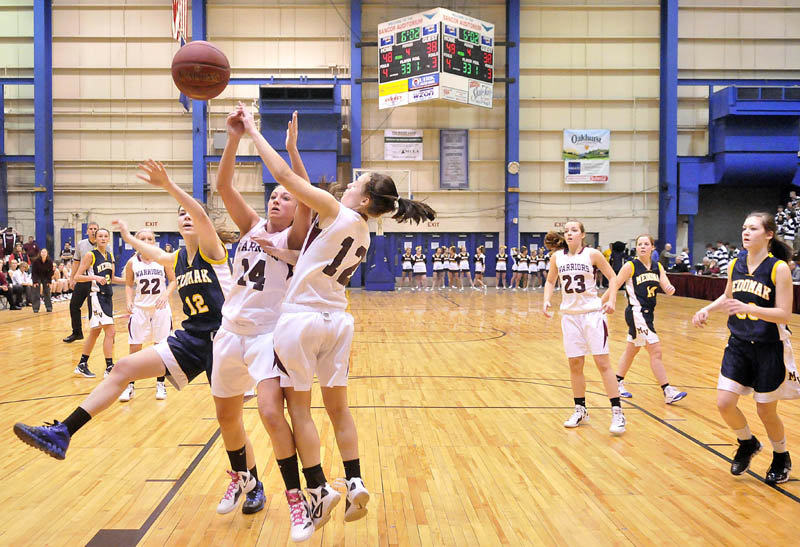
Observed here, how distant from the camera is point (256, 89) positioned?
22.8 meters

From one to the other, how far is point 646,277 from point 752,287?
2.39 metres

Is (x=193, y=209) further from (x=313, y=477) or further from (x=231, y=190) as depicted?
(x=313, y=477)

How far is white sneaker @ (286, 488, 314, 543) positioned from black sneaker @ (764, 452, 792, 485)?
103 inches

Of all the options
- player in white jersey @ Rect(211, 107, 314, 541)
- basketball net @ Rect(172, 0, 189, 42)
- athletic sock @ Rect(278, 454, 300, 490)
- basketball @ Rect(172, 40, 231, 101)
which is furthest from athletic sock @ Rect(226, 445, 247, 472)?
basketball net @ Rect(172, 0, 189, 42)

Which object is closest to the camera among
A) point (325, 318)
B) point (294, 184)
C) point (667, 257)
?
point (294, 184)

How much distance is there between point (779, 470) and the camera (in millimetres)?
3730

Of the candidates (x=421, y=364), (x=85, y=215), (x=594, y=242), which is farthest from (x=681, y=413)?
(x=85, y=215)

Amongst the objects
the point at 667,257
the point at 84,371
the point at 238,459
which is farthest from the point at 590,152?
the point at 238,459

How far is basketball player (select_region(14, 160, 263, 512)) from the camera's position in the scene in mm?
2994

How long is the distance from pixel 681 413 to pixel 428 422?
209 centimetres

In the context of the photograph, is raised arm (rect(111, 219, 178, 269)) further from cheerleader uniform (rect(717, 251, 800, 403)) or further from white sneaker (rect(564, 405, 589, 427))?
cheerleader uniform (rect(717, 251, 800, 403))

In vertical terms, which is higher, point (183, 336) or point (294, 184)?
point (294, 184)

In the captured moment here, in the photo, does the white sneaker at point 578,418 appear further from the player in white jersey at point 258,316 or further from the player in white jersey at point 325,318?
the player in white jersey at point 258,316

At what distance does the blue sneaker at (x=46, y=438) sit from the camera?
286 cm
